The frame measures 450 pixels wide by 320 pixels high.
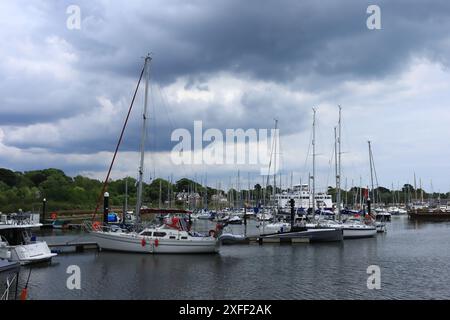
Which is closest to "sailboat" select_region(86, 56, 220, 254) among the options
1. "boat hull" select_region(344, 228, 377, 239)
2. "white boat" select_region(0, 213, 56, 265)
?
"white boat" select_region(0, 213, 56, 265)

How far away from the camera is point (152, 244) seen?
152ft

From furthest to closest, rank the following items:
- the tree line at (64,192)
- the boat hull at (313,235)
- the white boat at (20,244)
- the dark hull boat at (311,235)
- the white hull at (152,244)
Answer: the tree line at (64,192) → the boat hull at (313,235) → the dark hull boat at (311,235) → the white hull at (152,244) → the white boat at (20,244)

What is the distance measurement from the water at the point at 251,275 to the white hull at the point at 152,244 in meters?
1.08

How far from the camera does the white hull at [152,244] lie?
152ft

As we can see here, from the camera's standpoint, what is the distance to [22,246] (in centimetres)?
3788

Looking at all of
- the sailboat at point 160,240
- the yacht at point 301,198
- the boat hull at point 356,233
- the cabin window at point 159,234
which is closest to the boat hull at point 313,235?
the boat hull at point 356,233

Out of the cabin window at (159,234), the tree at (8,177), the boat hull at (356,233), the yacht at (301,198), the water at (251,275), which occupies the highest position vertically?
the tree at (8,177)

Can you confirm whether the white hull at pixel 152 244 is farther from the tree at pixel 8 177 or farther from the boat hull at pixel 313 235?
the tree at pixel 8 177

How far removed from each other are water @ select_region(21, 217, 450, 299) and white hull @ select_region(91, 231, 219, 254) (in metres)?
1.08

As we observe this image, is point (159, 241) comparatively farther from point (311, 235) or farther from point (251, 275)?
point (311, 235)

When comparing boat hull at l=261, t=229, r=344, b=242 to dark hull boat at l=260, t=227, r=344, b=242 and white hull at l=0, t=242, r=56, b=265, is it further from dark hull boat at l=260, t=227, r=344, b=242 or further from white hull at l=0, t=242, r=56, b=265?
white hull at l=0, t=242, r=56, b=265
